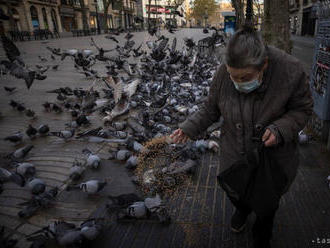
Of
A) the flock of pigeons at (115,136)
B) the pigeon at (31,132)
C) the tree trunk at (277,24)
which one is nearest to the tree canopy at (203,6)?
the flock of pigeons at (115,136)

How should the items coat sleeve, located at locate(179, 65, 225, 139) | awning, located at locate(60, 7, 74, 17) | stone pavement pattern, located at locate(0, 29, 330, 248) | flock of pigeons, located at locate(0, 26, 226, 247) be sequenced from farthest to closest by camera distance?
awning, located at locate(60, 7, 74, 17) → flock of pigeons, located at locate(0, 26, 226, 247) → stone pavement pattern, located at locate(0, 29, 330, 248) → coat sleeve, located at locate(179, 65, 225, 139)

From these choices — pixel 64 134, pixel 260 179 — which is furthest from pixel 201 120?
pixel 64 134

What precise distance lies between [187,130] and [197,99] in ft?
14.3

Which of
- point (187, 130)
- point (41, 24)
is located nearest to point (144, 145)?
point (187, 130)

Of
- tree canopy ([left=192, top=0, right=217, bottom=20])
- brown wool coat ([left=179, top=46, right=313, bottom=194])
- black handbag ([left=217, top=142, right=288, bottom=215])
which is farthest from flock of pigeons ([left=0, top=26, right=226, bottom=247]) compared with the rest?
tree canopy ([left=192, top=0, right=217, bottom=20])

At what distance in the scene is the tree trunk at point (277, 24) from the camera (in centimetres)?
534

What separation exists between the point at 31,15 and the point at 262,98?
164 feet

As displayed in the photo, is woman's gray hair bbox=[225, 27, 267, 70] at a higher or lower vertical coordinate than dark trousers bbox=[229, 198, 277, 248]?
higher

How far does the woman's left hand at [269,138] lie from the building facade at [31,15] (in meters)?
40.1

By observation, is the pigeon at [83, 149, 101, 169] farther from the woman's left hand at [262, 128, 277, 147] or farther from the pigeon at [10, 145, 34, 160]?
the woman's left hand at [262, 128, 277, 147]

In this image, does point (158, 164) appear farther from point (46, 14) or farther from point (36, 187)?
point (46, 14)

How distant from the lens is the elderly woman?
5.04ft

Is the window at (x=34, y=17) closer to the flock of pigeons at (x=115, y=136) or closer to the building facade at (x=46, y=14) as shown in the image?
the building facade at (x=46, y=14)

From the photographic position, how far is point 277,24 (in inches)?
213
